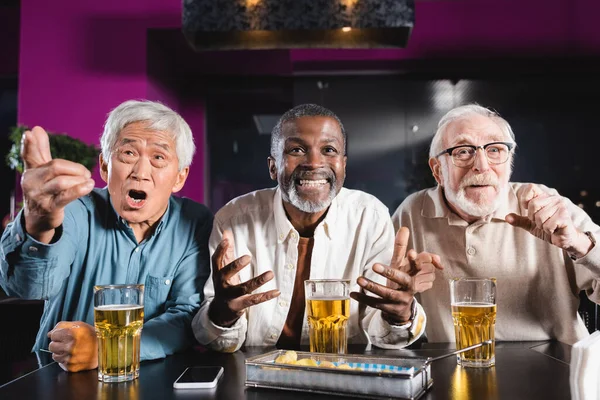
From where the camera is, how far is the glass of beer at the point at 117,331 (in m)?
1.17

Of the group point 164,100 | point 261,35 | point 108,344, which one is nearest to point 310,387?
point 108,344

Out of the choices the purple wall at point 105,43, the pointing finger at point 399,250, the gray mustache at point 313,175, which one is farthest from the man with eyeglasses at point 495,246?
the purple wall at point 105,43

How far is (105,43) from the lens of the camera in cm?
453

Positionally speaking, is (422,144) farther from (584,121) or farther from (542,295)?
(542,295)

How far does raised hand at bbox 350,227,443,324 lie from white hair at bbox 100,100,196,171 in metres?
0.77

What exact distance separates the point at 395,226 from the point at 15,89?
4.58m

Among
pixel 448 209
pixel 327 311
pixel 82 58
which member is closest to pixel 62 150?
pixel 82 58

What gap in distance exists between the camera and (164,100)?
512cm

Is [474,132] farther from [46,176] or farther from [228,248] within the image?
[46,176]

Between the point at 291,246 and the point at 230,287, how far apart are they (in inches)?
19.0

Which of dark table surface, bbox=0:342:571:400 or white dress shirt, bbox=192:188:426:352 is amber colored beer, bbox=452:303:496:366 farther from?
white dress shirt, bbox=192:188:426:352

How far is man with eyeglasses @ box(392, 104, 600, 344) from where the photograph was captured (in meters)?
1.89

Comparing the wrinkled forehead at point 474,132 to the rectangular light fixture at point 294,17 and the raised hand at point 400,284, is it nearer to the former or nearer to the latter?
the raised hand at point 400,284

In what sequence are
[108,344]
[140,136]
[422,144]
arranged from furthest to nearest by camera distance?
[422,144] < [140,136] < [108,344]
